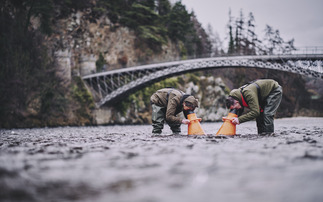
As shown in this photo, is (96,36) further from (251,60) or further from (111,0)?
(251,60)

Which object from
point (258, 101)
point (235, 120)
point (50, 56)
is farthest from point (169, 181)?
point (50, 56)

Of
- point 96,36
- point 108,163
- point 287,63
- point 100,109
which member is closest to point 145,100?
point 100,109

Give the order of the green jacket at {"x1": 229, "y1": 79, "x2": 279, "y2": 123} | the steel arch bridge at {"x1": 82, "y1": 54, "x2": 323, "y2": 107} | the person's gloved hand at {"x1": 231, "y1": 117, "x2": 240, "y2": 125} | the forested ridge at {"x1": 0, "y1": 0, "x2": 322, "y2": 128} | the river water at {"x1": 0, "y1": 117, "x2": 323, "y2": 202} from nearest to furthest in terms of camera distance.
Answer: the river water at {"x1": 0, "y1": 117, "x2": 323, "y2": 202} < the green jacket at {"x1": 229, "y1": 79, "x2": 279, "y2": 123} < the person's gloved hand at {"x1": 231, "y1": 117, "x2": 240, "y2": 125} < the forested ridge at {"x1": 0, "y1": 0, "x2": 322, "y2": 128} < the steel arch bridge at {"x1": 82, "y1": 54, "x2": 323, "y2": 107}

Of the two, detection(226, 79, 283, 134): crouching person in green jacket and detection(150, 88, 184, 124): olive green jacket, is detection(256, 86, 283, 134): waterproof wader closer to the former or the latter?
detection(226, 79, 283, 134): crouching person in green jacket

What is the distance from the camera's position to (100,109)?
2539 centimetres

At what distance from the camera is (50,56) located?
19.6 metres

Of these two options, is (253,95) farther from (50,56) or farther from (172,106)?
(50,56)

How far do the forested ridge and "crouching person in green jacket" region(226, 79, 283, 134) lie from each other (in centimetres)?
1503

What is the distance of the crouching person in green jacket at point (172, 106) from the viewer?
5367 mm

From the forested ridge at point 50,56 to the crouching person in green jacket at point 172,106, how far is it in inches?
515

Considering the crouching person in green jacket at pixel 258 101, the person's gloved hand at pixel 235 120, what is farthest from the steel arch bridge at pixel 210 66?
the person's gloved hand at pixel 235 120

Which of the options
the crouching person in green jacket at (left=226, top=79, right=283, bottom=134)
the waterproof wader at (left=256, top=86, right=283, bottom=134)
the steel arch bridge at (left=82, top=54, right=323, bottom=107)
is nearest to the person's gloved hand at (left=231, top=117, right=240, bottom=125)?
the crouching person in green jacket at (left=226, top=79, right=283, bottom=134)

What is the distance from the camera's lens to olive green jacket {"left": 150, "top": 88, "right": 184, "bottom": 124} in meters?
5.40

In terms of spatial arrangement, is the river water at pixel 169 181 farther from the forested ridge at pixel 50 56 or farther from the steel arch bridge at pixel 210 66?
the steel arch bridge at pixel 210 66
